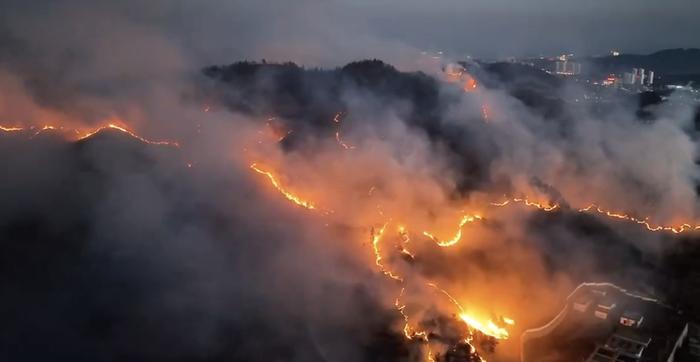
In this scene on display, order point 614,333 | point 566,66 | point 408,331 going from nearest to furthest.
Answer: point 408,331 < point 614,333 < point 566,66

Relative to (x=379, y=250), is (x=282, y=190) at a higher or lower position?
higher

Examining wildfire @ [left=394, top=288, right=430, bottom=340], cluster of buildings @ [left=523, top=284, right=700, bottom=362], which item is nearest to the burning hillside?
wildfire @ [left=394, top=288, right=430, bottom=340]

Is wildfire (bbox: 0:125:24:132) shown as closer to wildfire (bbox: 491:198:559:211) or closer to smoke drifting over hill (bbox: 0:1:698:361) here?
smoke drifting over hill (bbox: 0:1:698:361)

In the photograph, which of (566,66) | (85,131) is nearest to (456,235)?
(85,131)

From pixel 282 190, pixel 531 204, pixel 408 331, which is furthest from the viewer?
pixel 531 204

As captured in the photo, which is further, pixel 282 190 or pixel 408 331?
pixel 282 190

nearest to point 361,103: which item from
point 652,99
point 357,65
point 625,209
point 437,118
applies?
point 357,65

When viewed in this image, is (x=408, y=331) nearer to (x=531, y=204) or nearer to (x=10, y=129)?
(x=531, y=204)
